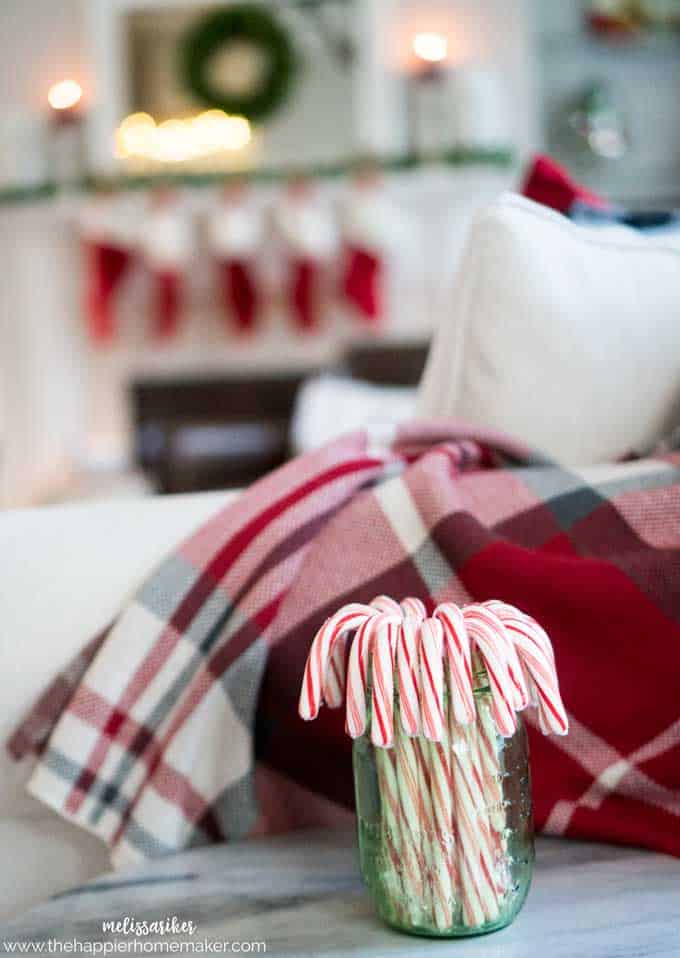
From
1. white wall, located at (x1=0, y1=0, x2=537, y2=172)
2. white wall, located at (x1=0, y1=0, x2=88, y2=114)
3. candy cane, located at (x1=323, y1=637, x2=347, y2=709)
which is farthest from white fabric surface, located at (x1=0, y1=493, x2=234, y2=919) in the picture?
white wall, located at (x1=0, y1=0, x2=88, y2=114)

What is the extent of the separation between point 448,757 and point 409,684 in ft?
0.15

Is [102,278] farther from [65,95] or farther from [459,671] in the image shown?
[459,671]

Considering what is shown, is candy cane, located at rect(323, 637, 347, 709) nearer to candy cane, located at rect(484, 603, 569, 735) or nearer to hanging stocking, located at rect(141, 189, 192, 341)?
candy cane, located at rect(484, 603, 569, 735)

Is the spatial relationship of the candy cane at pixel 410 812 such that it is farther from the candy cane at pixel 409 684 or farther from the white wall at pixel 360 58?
the white wall at pixel 360 58

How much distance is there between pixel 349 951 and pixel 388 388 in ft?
10.1

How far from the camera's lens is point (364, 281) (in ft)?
14.5

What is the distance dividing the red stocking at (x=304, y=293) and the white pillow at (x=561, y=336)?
3.39 metres

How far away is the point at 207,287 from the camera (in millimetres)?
4570

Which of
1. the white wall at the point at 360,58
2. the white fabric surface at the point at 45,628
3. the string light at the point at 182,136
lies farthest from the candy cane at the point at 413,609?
the string light at the point at 182,136

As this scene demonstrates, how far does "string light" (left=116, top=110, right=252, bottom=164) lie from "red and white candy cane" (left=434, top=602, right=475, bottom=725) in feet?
13.7

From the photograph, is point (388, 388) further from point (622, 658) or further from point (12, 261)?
point (622, 658)

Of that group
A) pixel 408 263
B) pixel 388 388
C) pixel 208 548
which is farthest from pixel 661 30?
pixel 208 548

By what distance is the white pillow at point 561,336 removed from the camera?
39.7 inches

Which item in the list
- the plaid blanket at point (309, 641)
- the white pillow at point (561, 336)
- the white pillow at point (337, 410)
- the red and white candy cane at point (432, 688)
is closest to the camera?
the red and white candy cane at point (432, 688)
